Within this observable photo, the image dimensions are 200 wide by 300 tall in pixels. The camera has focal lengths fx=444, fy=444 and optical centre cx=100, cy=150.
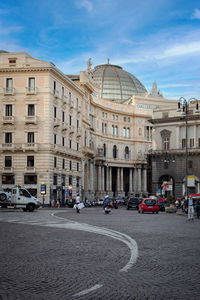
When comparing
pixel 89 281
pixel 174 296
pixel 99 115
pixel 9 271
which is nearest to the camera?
pixel 174 296

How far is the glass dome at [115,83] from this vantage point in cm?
12712

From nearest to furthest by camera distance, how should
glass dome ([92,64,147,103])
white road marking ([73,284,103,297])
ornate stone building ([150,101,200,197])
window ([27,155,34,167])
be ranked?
white road marking ([73,284,103,297]), window ([27,155,34,167]), ornate stone building ([150,101,200,197]), glass dome ([92,64,147,103])

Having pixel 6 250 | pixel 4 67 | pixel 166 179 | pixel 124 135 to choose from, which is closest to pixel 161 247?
pixel 6 250

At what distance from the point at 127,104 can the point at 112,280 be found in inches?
4263

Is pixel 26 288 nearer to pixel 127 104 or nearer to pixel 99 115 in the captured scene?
pixel 99 115

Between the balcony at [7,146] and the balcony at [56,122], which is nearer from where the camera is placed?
the balcony at [7,146]

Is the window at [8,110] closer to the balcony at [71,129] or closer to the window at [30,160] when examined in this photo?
the window at [30,160]

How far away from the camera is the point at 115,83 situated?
129125 millimetres

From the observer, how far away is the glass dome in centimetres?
12712

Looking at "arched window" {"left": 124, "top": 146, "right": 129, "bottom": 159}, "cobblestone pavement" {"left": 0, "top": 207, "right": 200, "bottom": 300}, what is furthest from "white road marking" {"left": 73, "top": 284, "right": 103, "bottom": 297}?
"arched window" {"left": 124, "top": 146, "right": 129, "bottom": 159}

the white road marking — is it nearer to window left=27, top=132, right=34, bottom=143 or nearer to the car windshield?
the car windshield

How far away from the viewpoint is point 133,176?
112688 millimetres

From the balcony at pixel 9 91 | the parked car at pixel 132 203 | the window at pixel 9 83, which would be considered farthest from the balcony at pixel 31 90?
the parked car at pixel 132 203

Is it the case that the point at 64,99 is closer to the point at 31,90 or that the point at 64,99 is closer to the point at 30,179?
the point at 31,90
